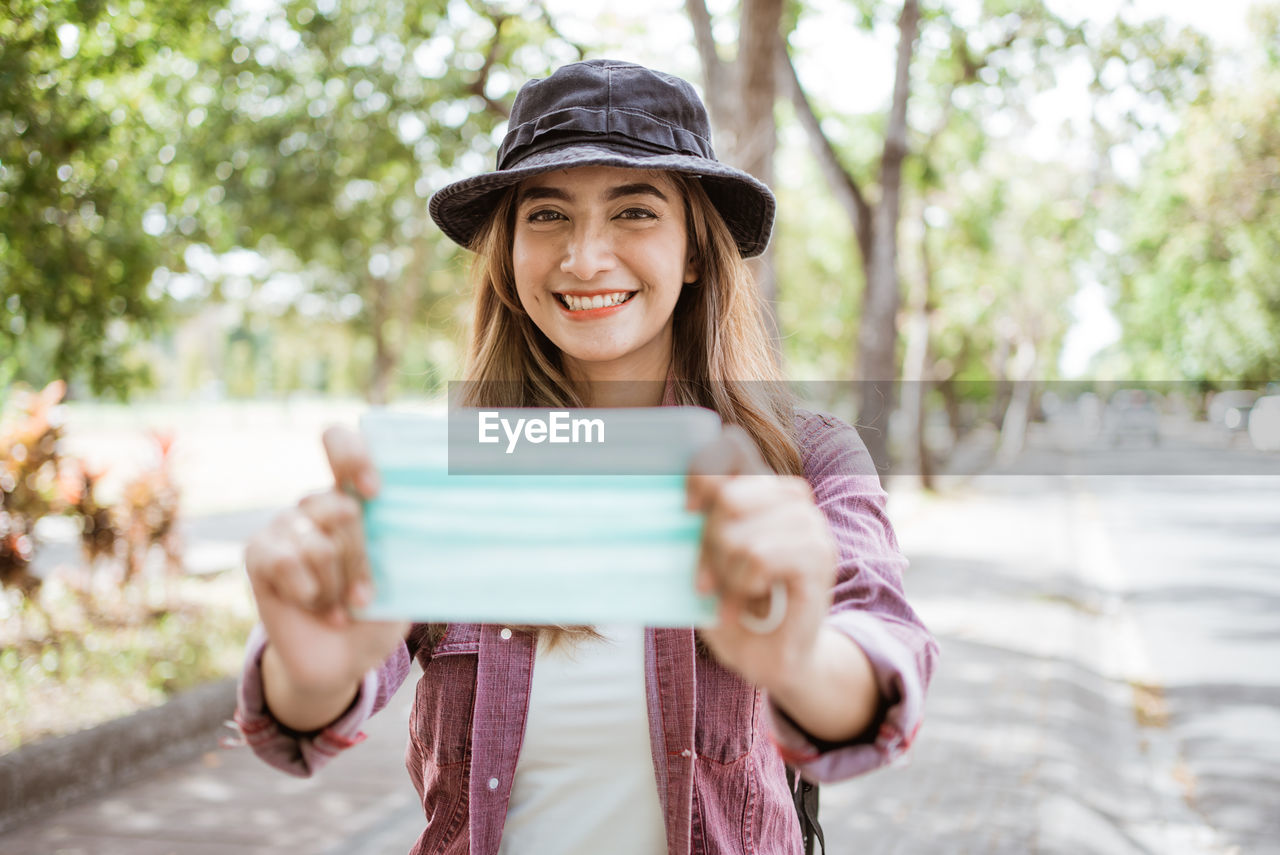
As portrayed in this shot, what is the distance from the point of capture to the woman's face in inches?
58.8

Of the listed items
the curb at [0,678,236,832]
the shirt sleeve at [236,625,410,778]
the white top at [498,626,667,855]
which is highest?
the shirt sleeve at [236,625,410,778]

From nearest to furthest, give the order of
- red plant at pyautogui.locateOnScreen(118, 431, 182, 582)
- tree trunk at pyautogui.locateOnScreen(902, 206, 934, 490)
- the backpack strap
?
the backpack strap, red plant at pyautogui.locateOnScreen(118, 431, 182, 582), tree trunk at pyautogui.locateOnScreen(902, 206, 934, 490)

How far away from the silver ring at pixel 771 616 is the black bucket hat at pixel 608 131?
29.8 inches

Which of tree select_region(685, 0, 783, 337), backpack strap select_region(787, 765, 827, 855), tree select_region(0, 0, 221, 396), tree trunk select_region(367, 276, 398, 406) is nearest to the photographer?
backpack strap select_region(787, 765, 827, 855)

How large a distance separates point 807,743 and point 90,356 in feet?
19.7

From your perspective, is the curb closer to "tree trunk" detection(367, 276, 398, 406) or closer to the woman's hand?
the woman's hand

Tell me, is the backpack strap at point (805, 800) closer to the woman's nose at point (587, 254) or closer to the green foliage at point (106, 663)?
the woman's nose at point (587, 254)

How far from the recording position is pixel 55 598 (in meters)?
Result: 6.96

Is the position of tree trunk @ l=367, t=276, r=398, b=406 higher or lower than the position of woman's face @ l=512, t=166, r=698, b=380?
higher

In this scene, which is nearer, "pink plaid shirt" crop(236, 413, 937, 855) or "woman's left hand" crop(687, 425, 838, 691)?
"woman's left hand" crop(687, 425, 838, 691)

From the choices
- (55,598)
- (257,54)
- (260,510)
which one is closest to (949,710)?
(55,598)

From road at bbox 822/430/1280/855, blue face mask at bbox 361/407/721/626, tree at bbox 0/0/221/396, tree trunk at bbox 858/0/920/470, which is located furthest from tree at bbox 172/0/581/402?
blue face mask at bbox 361/407/721/626

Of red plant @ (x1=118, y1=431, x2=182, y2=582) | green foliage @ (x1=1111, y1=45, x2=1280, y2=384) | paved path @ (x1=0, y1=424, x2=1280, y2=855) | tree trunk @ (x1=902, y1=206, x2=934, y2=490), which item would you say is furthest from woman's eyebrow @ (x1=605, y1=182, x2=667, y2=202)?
tree trunk @ (x1=902, y1=206, x2=934, y2=490)

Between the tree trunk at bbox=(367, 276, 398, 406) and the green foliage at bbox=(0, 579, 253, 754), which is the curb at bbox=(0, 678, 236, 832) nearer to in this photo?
the green foliage at bbox=(0, 579, 253, 754)
